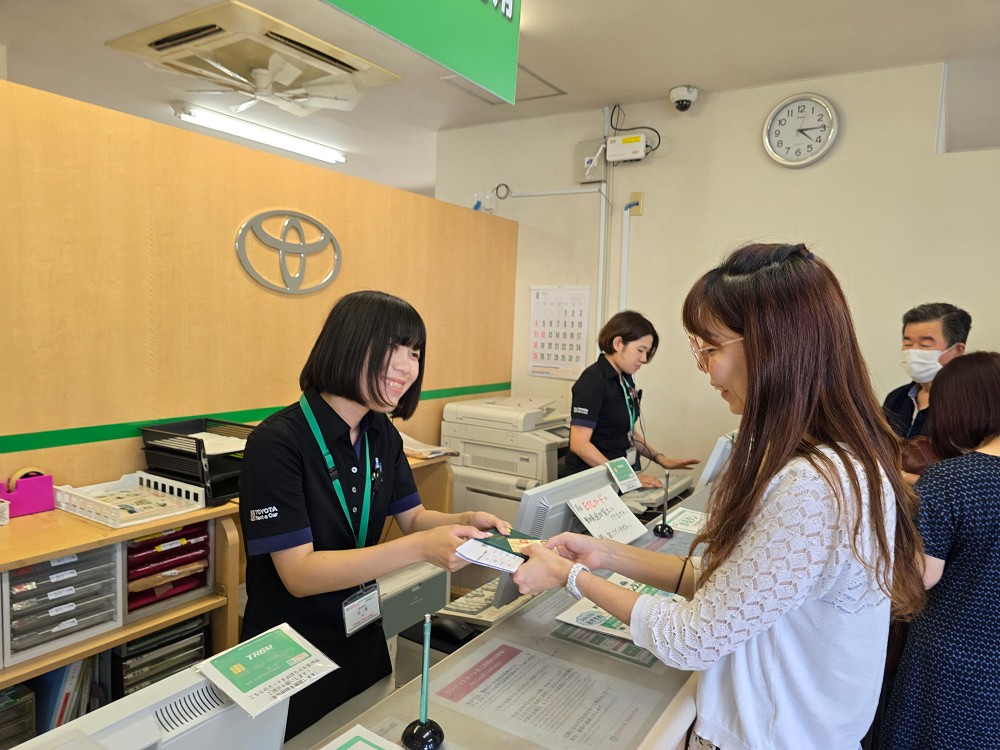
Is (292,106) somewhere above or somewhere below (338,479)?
above

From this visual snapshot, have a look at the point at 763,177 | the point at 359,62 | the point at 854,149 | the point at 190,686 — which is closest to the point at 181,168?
the point at 359,62

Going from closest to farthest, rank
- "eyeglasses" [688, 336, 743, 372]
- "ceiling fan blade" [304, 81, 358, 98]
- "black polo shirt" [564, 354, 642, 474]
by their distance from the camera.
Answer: "eyeglasses" [688, 336, 743, 372] < "black polo shirt" [564, 354, 642, 474] < "ceiling fan blade" [304, 81, 358, 98]

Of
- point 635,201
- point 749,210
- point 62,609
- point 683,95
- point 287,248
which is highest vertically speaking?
point 683,95

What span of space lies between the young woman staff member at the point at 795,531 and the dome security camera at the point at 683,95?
3.03m

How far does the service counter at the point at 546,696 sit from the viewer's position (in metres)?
1.03

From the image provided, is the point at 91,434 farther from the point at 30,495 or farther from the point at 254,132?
the point at 254,132

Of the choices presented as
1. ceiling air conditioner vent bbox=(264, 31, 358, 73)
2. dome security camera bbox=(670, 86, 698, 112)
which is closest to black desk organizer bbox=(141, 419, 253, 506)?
ceiling air conditioner vent bbox=(264, 31, 358, 73)

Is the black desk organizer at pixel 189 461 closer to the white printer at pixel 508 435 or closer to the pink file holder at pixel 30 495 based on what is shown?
the pink file holder at pixel 30 495

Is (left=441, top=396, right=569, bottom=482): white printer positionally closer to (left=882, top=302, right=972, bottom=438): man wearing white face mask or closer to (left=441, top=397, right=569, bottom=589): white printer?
(left=441, top=397, right=569, bottom=589): white printer

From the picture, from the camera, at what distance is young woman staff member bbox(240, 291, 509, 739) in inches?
50.1

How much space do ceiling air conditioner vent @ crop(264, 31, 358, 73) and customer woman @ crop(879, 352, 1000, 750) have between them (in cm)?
292

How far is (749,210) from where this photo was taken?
3.66m

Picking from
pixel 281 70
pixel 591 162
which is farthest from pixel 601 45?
pixel 281 70

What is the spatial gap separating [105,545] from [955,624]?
7.45ft
